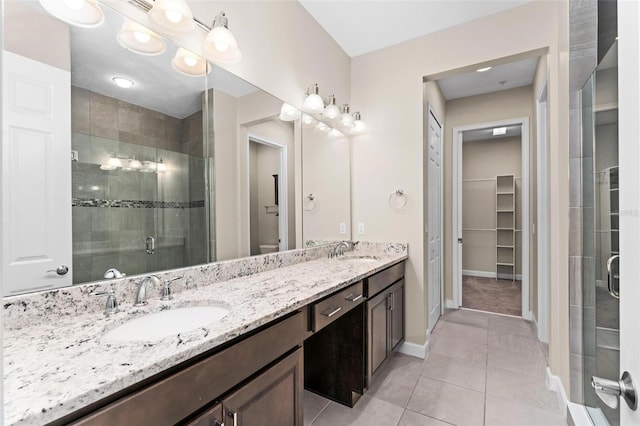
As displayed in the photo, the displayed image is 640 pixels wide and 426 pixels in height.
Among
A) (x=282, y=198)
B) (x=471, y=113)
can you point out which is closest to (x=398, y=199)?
Answer: (x=282, y=198)

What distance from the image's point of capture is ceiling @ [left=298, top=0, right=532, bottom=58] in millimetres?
2248

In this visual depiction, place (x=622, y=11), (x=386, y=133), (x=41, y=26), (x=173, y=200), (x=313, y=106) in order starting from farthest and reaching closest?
1. (x=386, y=133)
2. (x=313, y=106)
3. (x=173, y=200)
4. (x=41, y=26)
5. (x=622, y=11)

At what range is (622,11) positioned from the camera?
2.08 feet

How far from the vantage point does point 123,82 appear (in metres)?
1.26

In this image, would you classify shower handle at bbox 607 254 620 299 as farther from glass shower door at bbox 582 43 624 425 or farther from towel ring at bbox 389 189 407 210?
towel ring at bbox 389 189 407 210

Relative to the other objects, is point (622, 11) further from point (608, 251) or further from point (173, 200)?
point (173, 200)

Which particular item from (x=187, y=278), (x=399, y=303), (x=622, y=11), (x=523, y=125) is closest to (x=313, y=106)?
(x=187, y=278)

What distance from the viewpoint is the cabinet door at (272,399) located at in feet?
3.29

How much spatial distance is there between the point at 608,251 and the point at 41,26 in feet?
8.17

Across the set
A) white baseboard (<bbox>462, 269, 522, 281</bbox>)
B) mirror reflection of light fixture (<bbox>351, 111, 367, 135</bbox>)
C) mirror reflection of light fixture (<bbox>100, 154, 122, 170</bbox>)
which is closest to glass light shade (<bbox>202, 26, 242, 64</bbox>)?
mirror reflection of light fixture (<bbox>100, 154, 122, 170</bbox>)

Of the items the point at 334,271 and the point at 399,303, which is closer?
the point at 334,271

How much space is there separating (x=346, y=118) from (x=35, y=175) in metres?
2.14

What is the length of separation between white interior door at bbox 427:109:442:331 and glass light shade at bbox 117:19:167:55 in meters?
2.26

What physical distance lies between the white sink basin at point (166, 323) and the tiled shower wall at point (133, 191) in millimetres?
241
